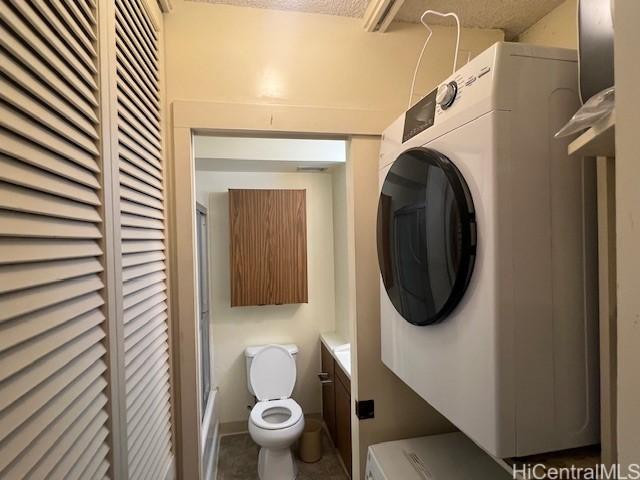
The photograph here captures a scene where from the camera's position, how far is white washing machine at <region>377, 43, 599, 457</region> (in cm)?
64

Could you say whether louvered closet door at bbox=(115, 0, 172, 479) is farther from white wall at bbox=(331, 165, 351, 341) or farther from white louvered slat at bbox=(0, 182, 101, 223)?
white wall at bbox=(331, 165, 351, 341)

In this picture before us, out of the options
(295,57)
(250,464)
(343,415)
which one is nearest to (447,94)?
(295,57)

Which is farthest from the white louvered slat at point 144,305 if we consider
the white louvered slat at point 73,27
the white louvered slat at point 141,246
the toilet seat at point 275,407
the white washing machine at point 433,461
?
the toilet seat at point 275,407

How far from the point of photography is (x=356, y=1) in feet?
3.84

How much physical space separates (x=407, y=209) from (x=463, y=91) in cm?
31

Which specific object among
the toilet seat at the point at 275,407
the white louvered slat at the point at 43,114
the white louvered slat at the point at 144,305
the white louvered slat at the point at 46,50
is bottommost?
the toilet seat at the point at 275,407

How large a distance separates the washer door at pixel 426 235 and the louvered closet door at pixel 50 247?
731 millimetres

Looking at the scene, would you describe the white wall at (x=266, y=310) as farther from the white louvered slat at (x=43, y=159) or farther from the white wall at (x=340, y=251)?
the white louvered slat at (x=43, y=159)

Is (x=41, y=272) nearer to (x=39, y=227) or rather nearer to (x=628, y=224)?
(x=39, y=227)

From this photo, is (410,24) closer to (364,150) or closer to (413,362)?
(364,150)

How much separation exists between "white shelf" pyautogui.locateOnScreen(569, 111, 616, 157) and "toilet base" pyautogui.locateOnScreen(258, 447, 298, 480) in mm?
2348

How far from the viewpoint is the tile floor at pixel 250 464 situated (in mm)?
2266

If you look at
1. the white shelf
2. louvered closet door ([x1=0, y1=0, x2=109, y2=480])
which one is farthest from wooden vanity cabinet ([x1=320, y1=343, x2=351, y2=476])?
the white shelf

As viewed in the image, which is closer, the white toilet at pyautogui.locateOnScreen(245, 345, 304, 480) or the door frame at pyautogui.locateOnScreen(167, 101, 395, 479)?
the door frame at pyautogui.locateOnScreen(167, 101, 395, 479)
